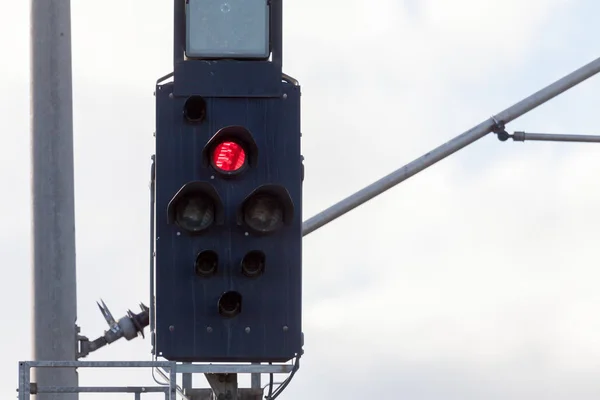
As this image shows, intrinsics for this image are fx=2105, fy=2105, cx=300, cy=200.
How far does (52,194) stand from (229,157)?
2.49 metres

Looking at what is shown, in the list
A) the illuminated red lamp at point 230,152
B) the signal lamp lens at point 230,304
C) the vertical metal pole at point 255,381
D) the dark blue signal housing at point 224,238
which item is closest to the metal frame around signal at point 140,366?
the dark blue signal housing at point 224,238

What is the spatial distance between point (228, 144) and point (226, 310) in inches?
37.4

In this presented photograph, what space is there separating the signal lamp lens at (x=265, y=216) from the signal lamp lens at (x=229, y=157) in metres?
0.23

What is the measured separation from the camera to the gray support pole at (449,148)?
547 inches

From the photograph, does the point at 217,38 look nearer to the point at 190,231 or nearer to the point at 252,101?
the point at 252,101

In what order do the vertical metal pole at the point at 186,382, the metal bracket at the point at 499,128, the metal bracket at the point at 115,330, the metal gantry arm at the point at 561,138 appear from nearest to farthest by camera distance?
the vertical metal pole at the point at 186,382, the metal bracket at the point at 115,330, the metal bracket at the point at 499,128, the metal gantry arm at the point at 561,138

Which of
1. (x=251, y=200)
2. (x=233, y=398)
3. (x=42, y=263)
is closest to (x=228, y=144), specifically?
(x=251, y=200)

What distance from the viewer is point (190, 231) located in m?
11.9

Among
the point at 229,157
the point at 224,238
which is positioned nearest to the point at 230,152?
the point at 229,157

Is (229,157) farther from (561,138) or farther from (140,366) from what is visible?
(561,138)

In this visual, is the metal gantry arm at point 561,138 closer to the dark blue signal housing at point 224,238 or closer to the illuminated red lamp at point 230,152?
the dark blue signal housing at point 224,238

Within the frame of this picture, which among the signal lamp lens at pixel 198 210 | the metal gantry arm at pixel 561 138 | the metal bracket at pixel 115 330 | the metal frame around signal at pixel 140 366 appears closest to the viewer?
the metal frame around signal at pixel 140 366

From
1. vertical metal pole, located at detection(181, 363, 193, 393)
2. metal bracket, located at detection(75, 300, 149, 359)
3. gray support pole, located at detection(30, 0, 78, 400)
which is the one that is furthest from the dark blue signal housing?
gray support pole, located at detection(30, 0, 78, 400)

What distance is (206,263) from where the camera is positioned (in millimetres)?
11984
